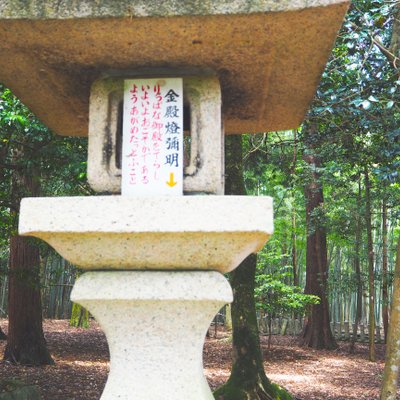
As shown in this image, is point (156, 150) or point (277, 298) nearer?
point (156, 150)

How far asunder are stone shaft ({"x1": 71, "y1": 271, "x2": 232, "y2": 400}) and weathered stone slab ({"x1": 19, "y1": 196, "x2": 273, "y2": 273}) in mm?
98

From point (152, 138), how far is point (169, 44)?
41 cm

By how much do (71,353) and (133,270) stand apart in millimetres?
6701

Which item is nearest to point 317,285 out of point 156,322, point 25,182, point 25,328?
point 25,328

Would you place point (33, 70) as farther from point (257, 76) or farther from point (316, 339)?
point (316, 339)

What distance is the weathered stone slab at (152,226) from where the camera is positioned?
1.83 m

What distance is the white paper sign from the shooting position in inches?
81.8

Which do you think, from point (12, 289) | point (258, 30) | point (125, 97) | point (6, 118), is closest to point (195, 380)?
point (125, 97)

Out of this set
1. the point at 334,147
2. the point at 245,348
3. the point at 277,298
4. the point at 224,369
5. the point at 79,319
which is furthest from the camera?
the point at 79,319

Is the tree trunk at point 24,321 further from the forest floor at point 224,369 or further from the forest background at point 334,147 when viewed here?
the forest floor at point 224,369

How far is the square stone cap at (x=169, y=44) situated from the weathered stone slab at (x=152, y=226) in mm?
637

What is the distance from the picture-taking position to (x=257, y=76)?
226 cm

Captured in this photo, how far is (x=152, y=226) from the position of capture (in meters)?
1.84

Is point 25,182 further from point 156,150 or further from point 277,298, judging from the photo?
point 277,298
